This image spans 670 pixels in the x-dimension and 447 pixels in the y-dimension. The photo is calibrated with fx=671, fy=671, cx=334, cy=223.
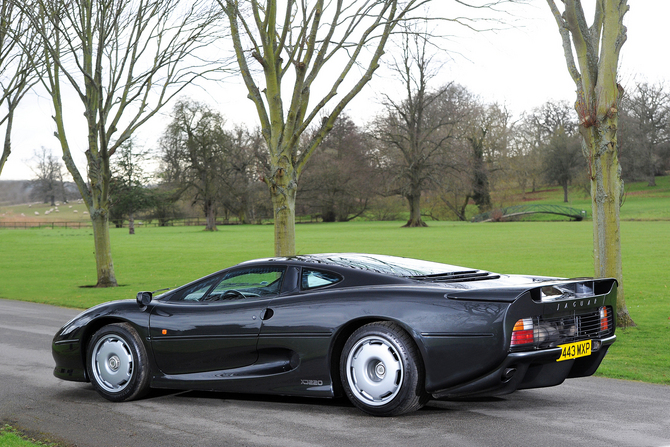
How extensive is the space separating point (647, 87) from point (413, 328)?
100644 mm

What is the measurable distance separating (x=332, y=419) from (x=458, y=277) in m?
1.54

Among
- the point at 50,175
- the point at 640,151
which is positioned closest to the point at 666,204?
the point at 640,151

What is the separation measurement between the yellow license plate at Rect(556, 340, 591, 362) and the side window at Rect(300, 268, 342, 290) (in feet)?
5.92

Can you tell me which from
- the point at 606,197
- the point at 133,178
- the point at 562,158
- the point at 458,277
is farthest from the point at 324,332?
the point at 562,158

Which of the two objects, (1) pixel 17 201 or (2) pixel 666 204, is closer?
(2) pixel 666 204

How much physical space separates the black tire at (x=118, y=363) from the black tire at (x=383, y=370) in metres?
2.00

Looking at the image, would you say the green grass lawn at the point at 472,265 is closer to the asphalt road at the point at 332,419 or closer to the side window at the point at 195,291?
the asphalt road at the point at 332,419

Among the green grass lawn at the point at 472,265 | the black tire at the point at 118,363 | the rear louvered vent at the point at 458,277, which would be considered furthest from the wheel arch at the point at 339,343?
the green grass lawn at the point at 472,265

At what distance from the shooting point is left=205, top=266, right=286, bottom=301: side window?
5746 mm

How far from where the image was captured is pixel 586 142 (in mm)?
10062

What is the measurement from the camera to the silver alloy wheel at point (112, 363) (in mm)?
6094

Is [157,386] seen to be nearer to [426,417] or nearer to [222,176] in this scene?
[426,417]

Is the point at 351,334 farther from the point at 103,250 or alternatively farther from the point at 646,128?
the point at 646,128

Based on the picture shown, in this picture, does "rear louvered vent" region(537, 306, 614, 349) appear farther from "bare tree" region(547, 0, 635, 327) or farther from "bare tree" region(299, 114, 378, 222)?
"bare tree" region(299, 114, 378, 222)
